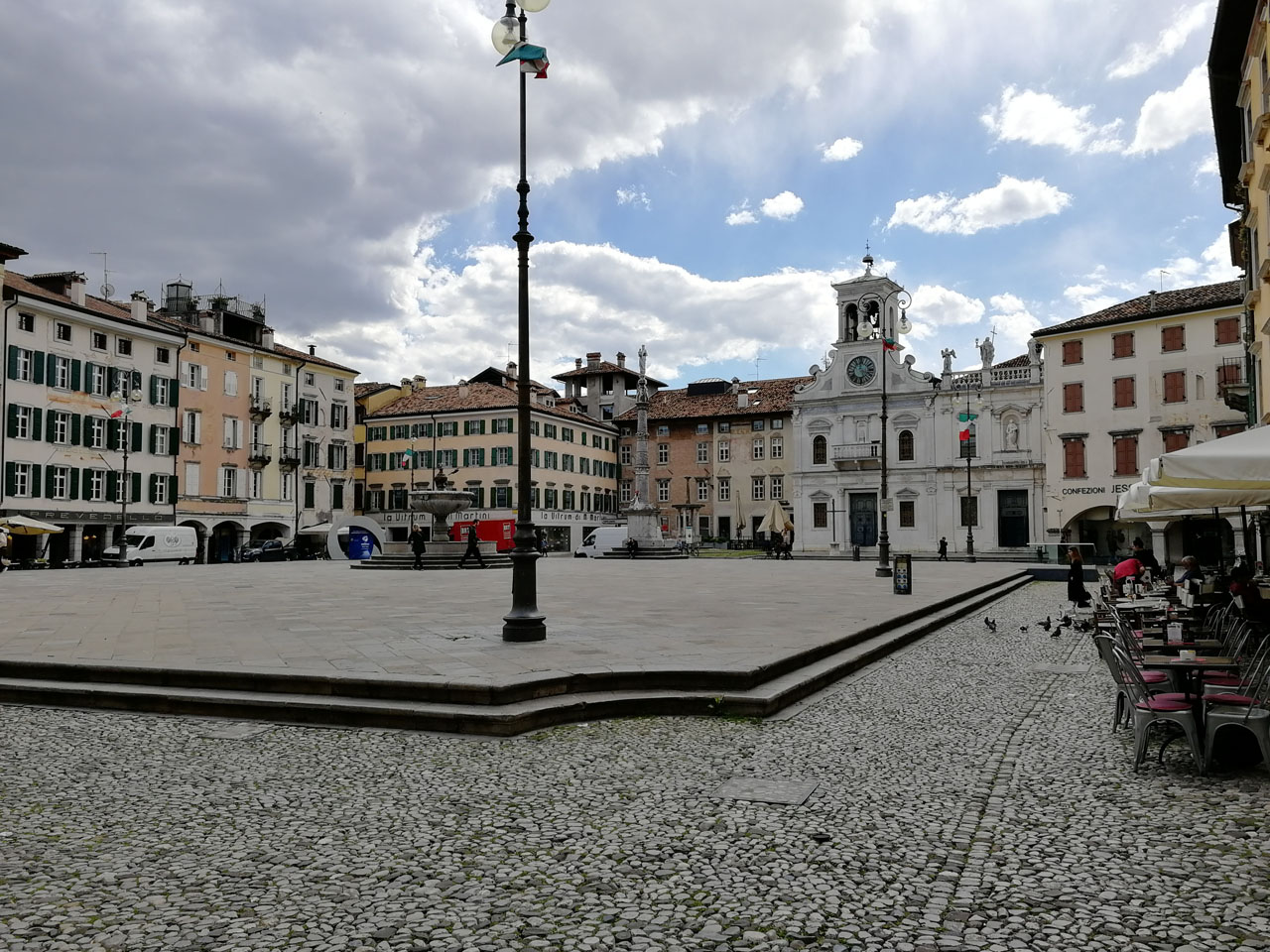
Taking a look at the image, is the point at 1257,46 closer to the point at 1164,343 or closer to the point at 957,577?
the point at 957,577

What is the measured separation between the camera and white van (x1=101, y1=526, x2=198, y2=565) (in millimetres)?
42469

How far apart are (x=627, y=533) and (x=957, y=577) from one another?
871 inches

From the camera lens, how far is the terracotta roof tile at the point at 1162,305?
45.9 metres

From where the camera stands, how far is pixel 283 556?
49656mm

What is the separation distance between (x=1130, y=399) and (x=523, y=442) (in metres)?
46.3

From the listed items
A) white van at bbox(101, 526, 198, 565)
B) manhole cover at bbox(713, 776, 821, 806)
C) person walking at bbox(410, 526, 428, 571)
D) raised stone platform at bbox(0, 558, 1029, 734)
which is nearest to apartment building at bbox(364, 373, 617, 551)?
white van at bbox(101, 526, 198, 565)

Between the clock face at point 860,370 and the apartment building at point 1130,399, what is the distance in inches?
454

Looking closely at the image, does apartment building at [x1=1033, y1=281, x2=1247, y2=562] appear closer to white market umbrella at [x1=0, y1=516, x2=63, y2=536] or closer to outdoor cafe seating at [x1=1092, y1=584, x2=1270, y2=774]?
outdoor cafe seating at [x1=1092, y1=584, x2=1270, y2=774]

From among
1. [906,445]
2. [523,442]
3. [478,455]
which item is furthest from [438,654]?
[478,455]

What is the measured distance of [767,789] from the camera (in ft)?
19.6

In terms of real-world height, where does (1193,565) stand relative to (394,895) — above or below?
above

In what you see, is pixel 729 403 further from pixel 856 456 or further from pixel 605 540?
pixel 605 540

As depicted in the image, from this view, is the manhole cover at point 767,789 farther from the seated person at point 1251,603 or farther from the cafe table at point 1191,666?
the seated person at point 1251,603

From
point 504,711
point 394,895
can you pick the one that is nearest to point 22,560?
point 504,711
